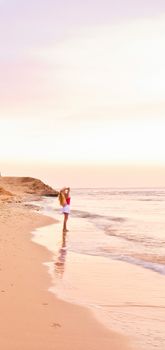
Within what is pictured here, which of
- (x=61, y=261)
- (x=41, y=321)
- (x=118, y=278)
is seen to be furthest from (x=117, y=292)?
(x=61, y=261)

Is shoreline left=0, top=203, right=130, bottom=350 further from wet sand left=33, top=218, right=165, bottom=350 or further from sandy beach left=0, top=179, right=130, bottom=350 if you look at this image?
wet sand left=33, top=218, right=165, bottom=350

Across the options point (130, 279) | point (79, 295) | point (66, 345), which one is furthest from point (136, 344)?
Answer: point (130, 279)

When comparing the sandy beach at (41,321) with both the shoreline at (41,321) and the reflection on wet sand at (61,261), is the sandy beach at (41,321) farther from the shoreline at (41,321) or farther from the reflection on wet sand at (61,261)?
the reflection on wet sand at (61,261)

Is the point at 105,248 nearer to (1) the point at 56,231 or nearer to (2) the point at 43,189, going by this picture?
(1) the point at 56,231

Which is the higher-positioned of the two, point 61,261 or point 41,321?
point 41,321

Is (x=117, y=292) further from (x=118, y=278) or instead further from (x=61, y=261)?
(x=61, y=261)

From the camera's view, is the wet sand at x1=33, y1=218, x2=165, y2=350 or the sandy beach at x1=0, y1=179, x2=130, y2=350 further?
the wet sand at x1=33, y1=218, x2=165, y2=350

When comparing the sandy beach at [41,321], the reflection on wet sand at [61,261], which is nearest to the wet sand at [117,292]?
the reflection on wet sand at [61,261]

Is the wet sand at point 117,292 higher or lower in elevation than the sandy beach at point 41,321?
lower

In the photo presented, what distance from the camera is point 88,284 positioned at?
29.8 ft

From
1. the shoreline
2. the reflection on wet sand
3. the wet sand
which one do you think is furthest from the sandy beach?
the reflection on wet sand

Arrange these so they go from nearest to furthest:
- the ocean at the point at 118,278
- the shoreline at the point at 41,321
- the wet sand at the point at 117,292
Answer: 1. the shoreline at the point at 41,321
2. the wet sand at the point at 117,292
3. the ocean at the point at 118,278

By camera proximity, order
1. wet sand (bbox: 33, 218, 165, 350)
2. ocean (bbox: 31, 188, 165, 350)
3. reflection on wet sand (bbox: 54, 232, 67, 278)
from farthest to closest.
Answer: reflection on wet sand (bbox: 54, 232, 67, 278) < ocean (bbox: 31, 188, 165, 350) < wet sand (bbox: 33, 218, 165, 350)

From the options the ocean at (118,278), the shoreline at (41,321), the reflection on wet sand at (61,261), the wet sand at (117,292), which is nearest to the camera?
the shoreline at (41,321)
